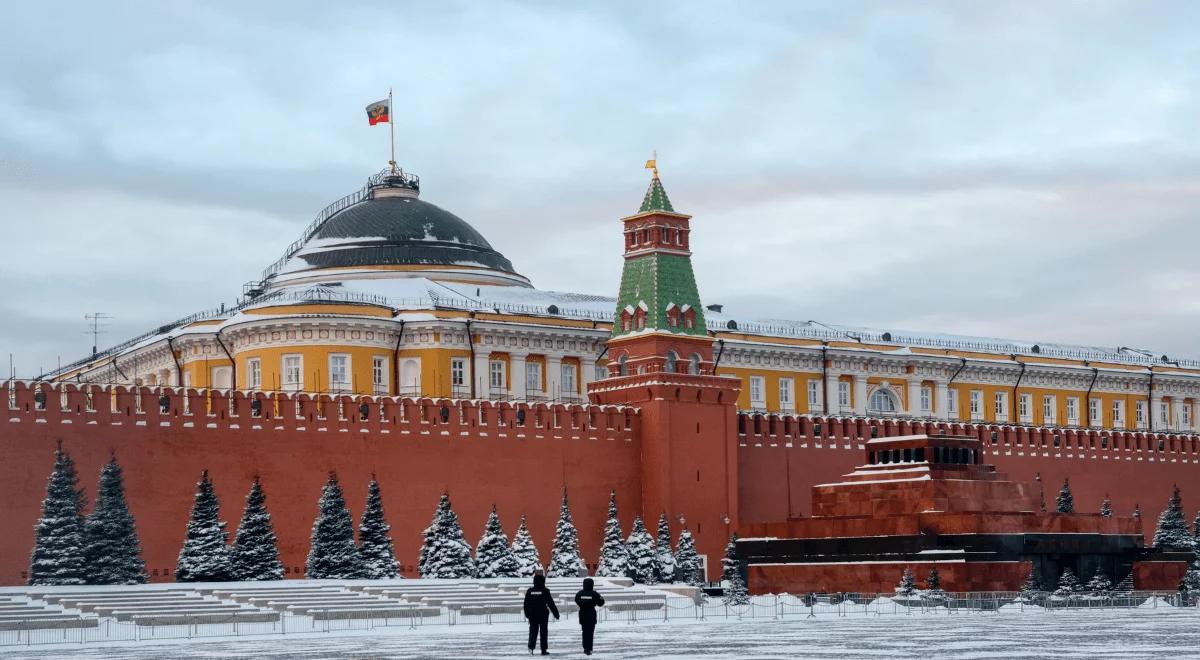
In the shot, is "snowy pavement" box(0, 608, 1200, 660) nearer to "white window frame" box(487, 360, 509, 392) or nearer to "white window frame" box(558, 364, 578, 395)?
"white window frame" box(487, 360, 509, 392)

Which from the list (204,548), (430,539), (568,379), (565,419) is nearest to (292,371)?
(568,379)

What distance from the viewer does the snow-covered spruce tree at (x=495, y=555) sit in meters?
45.6

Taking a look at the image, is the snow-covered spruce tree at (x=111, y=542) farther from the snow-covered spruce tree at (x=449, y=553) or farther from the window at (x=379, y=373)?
the window at (x=379, y=373)

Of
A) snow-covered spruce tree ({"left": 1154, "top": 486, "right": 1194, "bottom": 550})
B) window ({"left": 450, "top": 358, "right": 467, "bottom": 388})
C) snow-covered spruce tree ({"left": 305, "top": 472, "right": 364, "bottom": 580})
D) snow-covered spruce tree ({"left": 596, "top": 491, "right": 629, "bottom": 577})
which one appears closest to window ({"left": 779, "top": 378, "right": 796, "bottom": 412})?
window ({"left": 450, "top": 358, "right": 467, "bottom": 388})

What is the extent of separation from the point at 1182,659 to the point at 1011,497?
80.5 feet

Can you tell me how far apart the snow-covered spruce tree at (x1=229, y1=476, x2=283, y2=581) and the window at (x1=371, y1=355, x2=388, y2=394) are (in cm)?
1290

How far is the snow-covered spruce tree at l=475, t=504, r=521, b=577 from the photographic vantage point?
4562 cm

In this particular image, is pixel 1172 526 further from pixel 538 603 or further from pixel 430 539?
pixel 538 603

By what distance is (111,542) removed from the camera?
4156cm

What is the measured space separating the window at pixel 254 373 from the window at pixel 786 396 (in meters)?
16.3

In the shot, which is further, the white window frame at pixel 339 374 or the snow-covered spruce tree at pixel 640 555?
the white window frame at pixel 339 374

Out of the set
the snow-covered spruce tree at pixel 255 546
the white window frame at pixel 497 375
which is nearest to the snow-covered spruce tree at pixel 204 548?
the snow-covered spruce tree at pixel 255 546

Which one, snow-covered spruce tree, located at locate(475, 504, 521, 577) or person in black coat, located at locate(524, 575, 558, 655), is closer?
person in black coat, located at locate(524, 575, 558, 655)

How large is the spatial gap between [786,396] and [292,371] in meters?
16.0
